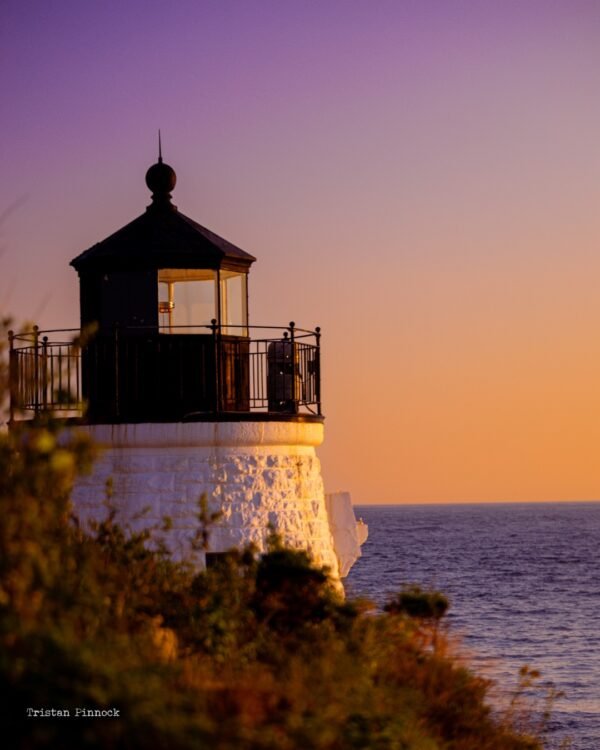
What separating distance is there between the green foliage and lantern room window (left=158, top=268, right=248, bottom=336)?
12.0ft

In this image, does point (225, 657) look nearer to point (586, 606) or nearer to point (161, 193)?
point (161, 193)

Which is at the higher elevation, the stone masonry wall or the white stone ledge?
the white stone ledge

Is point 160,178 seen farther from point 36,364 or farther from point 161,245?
point 36,364

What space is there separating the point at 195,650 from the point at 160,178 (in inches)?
327

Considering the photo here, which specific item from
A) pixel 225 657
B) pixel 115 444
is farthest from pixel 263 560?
pixel 115 444

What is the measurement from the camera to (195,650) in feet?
35.8

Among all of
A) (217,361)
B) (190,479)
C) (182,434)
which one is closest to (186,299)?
(217,361)

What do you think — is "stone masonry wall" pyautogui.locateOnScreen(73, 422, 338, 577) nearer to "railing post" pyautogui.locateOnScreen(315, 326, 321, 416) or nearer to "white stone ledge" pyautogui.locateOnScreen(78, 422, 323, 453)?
"white stone ledge" pyautogui.locateOnScreen(78, 422, 323, 453)

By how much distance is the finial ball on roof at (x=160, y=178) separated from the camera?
58.0 ft

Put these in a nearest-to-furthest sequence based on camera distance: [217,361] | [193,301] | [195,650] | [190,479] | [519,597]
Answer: [195,650]
[190,479]
[217,361]
[193,301]
[519,597]

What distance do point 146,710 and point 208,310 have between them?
10358 millimetres

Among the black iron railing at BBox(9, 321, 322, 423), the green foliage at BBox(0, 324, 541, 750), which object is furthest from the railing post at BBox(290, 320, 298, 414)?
the green foliage at BBox(0, 324, 541, 750)

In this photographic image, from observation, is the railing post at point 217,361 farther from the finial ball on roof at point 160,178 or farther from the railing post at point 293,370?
the finial ball on roof at point 160,178

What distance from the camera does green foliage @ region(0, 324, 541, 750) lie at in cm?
720
